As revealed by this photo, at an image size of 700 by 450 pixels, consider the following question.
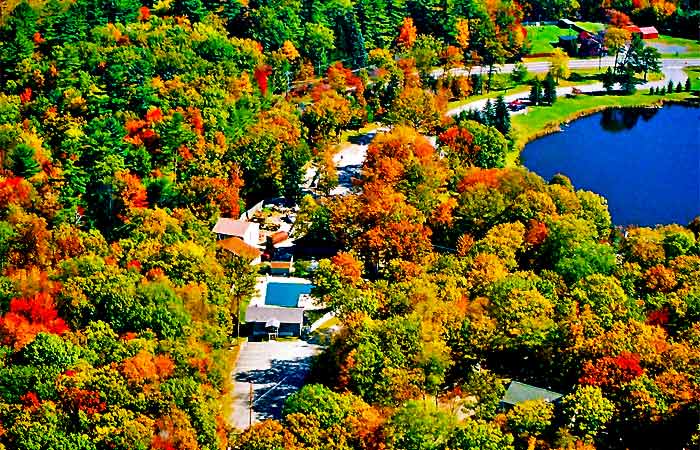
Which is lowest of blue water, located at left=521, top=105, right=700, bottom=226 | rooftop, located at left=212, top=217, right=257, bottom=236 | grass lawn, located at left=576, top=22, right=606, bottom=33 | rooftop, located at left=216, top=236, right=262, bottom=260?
blue water, located at left=521, top=105, right=700, bottom=226

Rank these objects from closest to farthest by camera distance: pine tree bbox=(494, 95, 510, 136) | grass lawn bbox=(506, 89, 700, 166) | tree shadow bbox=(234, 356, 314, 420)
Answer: tree shadow bbox=(234, 356, 314, 420) → pine tree bbox=(494, 95, 510, 136) → grass lawn bbox=(506, 89, 700, 166)

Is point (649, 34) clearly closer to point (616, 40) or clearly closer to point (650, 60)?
point (616, 40)

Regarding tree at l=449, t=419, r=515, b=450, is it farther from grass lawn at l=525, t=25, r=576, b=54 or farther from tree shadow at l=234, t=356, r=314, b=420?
grass lawn at l=525, t=25, r=576, b=54

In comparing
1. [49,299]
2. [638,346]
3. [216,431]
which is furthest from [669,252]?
[49,299]

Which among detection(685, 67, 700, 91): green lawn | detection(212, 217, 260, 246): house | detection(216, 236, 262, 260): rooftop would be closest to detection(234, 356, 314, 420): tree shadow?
detection(216, 236, 262, 260): rooftop

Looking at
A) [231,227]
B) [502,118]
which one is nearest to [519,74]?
[502,118]

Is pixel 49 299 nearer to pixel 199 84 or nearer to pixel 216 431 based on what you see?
pixel 216 431

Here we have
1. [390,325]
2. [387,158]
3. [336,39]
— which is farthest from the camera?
[336,39]
